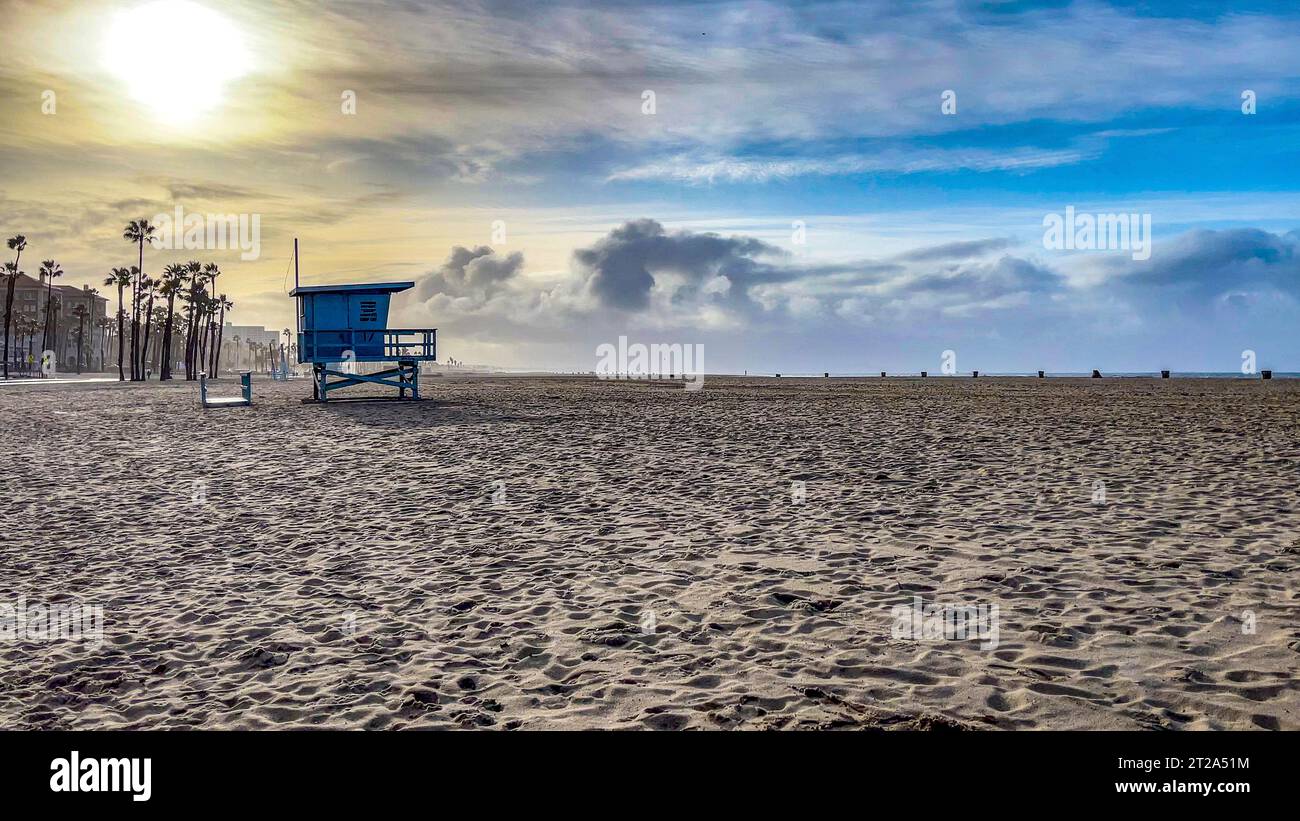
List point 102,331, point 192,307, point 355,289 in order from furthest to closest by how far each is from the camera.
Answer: point 102,331, point 192,307, point 355,289

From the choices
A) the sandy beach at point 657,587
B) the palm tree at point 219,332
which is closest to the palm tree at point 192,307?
the palm tree at point 219,332

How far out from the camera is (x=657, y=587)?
7465 mm

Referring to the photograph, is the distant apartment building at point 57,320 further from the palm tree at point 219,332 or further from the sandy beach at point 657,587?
the sandy beach at point 657,587

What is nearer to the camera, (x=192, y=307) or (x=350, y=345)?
(x=350, y=345)

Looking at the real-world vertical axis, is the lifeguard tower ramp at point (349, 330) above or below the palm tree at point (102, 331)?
below

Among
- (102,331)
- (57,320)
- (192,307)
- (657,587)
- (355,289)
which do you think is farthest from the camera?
(102,331)

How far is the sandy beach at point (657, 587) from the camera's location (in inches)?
191

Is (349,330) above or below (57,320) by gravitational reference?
below

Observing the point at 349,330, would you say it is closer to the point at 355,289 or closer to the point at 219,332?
the point at 355,289

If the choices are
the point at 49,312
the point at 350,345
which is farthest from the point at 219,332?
the point at 350,345
